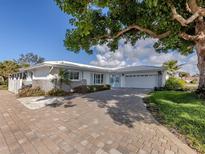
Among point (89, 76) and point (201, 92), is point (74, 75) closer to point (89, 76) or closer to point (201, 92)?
point (89, 76)

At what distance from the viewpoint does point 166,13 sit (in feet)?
30.9

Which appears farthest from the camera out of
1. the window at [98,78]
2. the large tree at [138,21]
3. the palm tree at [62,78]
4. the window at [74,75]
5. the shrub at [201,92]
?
the window at [98,78]

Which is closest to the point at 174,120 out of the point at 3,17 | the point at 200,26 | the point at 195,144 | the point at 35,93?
the point at 195,144

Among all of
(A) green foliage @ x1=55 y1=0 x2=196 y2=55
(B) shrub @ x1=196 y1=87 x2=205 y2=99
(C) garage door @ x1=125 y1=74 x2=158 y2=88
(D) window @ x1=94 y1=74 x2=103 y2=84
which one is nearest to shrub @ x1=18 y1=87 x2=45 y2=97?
(A) green foliage @ x1=55 y1=0 x2=196 y2=55

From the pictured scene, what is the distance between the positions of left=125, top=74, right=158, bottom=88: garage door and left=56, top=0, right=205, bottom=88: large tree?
1015 cm

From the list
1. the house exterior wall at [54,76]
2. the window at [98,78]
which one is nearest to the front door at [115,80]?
the house exterior wall at [54,76]

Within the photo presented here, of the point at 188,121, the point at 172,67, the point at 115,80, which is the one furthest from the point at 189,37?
the point at 172,67

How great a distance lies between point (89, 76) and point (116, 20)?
10311 mm

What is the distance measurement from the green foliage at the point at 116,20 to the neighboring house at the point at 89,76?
4.94m

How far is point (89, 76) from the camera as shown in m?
20.5

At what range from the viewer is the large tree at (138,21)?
7652 mm

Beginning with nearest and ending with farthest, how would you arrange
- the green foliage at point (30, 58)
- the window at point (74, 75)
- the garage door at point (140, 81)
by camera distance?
the window at point (74, 75)
the garage door at point (140, 81)
the green foliage at point (30, 58)

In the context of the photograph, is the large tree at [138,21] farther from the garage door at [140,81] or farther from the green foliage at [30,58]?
the green foliage at [30,58]

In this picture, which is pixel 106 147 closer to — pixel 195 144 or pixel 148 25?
pixel 195 144
